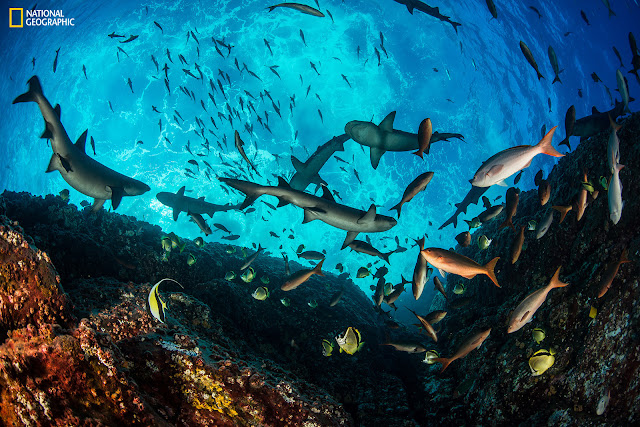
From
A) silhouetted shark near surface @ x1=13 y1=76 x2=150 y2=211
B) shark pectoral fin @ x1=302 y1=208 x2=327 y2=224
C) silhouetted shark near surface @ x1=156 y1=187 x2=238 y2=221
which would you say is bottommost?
shark pectoral fin @ x1=302 y1=208 x2=327 y2=224

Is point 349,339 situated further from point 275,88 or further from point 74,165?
point 275,88

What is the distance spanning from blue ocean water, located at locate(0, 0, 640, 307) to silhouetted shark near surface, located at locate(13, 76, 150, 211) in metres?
25.8

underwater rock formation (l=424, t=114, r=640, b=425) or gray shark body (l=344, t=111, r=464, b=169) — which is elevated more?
gray shark body (l=344, t=111, r=464, b=169)

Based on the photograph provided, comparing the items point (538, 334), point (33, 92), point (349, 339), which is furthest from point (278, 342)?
point (33, 92)

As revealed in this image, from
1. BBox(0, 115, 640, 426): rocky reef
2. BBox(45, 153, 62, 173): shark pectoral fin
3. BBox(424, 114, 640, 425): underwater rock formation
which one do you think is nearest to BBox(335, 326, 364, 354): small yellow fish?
BBox(0, 115, 640, 426): rocky reef

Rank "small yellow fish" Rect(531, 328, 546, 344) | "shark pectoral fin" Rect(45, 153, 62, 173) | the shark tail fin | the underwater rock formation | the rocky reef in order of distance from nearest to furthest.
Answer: the rocky reef < the underwater rock formation < "small yellow fish" Rect(531, 328, 546, 344) < the shark tail fin < "shark pectoral fin" Rect(45, 153, 62, 173)

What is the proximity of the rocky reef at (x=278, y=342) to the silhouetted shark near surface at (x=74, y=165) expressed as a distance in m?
1.56

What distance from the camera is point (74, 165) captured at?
5.48m

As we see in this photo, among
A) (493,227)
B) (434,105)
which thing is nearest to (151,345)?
(493,227)

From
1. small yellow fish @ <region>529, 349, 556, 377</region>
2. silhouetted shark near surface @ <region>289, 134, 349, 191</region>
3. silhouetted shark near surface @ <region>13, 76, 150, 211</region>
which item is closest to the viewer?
small yellow fish @ <region>529, 349, 556, 377</region>

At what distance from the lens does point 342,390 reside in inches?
233

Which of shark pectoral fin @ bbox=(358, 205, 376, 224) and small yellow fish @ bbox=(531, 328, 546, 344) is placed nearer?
small yellow fish @ bbox=(531, 328, 546, 344)

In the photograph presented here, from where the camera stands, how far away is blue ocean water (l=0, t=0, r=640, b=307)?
30.7 meters

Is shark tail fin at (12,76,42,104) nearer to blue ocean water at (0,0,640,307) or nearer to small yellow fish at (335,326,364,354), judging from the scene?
small yellow fish at (335,326,364,354)
